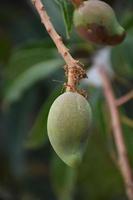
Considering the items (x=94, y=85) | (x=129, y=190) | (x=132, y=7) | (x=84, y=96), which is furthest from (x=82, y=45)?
(x=84, y=96)

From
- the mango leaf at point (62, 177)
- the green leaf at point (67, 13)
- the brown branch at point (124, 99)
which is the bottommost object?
the mango leaf at point (62, 177)

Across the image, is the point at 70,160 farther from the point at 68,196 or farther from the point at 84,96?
the point at 68,196

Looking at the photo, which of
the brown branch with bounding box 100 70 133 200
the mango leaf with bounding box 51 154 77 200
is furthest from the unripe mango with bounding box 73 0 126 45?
the mango leaf with bounding box 51 154 77 200

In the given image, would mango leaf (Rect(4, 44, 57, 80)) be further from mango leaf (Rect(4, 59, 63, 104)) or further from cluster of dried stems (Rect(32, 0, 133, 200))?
cluster of dried stems (Rect(32, 0, 133, 200))

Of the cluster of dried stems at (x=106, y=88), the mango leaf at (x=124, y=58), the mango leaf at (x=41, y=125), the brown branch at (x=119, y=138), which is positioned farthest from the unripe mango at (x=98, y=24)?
the mango leaf at (x=124, y=58)

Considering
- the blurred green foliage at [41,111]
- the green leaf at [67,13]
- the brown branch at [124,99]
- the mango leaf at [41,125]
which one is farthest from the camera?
the blurred green foliage at [41,111]

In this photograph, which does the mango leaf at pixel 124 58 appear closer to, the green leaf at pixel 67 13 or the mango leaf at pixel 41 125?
the mango leaf at pixel 41 125
